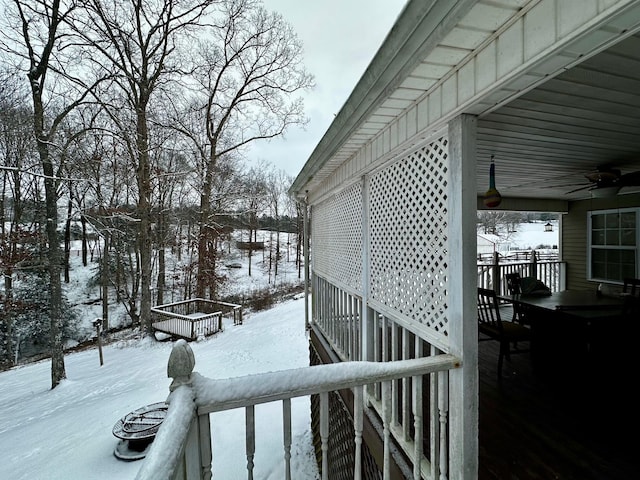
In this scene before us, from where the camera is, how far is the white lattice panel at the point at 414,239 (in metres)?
1.95

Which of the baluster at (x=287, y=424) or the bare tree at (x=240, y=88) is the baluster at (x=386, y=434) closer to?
the baluster at (x=287, y=424)

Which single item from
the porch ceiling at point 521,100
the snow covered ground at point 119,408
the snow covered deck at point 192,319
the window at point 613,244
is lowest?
the snow covered ground at point 119,408

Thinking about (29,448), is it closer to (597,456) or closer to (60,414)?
(60,414)

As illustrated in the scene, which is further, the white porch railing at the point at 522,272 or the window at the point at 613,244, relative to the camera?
the white porch railing at the point at 522,272

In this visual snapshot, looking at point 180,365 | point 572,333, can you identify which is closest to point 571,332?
point 572,333

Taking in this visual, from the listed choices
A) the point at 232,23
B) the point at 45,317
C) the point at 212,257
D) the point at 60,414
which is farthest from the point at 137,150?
the point at 45,317

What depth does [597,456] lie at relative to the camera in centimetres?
223

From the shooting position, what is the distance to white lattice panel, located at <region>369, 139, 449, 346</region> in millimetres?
1949

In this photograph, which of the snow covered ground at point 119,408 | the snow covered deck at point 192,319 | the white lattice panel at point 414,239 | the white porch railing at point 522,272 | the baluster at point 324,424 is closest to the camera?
the baluster at point 324,424

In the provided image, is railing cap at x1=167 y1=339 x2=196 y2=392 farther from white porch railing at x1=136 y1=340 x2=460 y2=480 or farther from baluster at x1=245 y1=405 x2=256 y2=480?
baluster at x1=245 y1=405 x2=256 y2=480

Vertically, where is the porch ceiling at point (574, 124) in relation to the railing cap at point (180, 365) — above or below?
above

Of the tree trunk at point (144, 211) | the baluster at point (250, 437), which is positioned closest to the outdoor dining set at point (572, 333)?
the baluster at point (250, 437)

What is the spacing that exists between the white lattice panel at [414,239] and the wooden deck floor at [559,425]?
3.96 ft

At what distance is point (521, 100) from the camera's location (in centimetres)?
212
